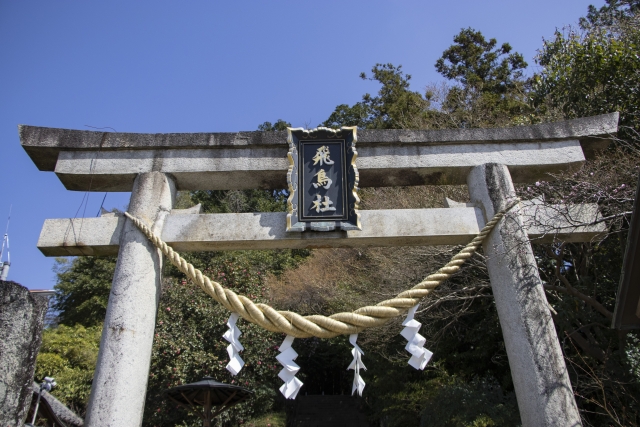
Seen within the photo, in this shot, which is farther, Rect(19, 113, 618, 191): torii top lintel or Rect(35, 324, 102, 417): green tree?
Rect(35, 324, 102, 417): green tree

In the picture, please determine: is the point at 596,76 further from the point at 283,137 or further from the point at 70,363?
the point at 70,363

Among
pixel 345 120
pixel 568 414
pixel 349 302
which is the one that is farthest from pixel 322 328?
pixel 345 120

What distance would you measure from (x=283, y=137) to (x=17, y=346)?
10.1 feet

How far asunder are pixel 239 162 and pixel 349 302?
573cm

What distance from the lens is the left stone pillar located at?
3.62 m

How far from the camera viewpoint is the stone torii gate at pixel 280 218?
146 inches

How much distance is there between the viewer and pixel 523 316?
12.5ft

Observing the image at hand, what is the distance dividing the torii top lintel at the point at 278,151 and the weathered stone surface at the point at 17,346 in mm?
2544

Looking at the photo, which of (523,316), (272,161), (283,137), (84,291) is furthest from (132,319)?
(84,291)

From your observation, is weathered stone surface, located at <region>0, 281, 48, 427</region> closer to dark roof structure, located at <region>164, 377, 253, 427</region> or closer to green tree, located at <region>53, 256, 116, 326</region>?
dark roof structure, located at <region>164, 377, 253, 427</region>

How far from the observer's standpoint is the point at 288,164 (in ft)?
15.2

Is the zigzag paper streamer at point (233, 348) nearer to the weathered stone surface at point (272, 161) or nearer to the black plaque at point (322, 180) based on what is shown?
the black plaque at point (322, 180)

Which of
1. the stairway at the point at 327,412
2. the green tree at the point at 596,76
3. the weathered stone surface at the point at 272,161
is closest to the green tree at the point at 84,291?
the stairway at the point at 327,412

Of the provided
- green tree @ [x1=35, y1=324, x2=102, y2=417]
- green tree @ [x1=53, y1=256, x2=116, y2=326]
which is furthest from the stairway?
green tree @ [x1=53, y1=256, x2=116, y2=326]
